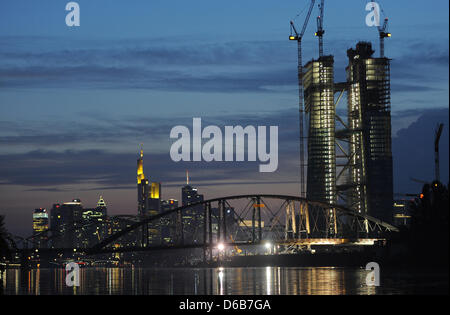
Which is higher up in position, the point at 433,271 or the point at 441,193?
the point at 441,193

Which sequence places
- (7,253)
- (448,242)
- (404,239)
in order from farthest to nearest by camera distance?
1. (404,239)
2. (7,253)
3. (448,242)

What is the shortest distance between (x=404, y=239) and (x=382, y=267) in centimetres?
1154
